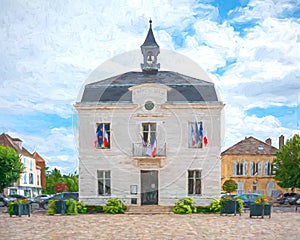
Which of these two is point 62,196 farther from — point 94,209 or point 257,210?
point 257,210

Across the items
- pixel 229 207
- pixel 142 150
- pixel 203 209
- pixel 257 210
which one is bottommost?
pixel 203 209

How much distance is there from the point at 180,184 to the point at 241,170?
2840cm

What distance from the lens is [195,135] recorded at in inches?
1148

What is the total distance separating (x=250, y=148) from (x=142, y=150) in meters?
31.0

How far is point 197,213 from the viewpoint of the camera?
90.0 ft

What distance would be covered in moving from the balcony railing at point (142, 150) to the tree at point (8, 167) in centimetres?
2204

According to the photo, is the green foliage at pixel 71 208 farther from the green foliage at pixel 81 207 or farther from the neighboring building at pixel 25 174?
the neighboring building at pixel 25 174

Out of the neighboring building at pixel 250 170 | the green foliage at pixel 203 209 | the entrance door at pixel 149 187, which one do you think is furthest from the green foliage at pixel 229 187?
the green foliage at pixel 203 209

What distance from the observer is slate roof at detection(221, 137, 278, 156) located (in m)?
56.7

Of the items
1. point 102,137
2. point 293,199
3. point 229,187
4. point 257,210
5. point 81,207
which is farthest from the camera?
point 229,187

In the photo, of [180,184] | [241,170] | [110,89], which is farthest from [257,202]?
[241,170]

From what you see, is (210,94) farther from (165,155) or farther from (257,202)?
(257,202)

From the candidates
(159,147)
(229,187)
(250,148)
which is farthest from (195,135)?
(250,148)

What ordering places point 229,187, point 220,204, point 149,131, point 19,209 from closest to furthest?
point 19,209 → point 220,204 → point 149,131 → point 229,187
